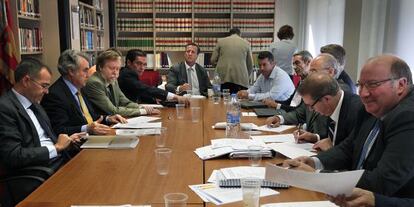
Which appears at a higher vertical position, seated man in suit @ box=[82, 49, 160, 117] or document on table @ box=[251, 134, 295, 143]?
seated man in suit @ box=[82, 49, 160, 117]

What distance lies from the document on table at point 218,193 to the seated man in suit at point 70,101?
1311 mm

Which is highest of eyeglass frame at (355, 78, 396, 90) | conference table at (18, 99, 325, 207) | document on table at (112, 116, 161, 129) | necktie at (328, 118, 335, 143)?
eyeglass frame at (355, 78, 396, 90)

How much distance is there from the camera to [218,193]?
168cm

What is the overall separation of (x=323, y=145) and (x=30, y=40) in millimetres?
3342

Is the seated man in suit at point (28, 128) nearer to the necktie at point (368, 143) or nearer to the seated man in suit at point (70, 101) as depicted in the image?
the seated man in suit at point (70, 101)

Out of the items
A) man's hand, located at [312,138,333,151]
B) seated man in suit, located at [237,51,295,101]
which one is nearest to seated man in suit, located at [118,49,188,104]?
seated man in suit, located at [237,51,295,101]

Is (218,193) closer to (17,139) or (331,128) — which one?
(331,128)

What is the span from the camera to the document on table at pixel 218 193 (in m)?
1.61

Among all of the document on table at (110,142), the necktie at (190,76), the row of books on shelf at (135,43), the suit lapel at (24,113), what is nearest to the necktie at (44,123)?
the suit lapel at (24,113)

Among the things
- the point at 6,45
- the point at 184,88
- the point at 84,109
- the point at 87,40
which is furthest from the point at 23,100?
the point at 87,40

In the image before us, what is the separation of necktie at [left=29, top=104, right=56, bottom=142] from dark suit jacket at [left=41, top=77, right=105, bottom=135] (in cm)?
19

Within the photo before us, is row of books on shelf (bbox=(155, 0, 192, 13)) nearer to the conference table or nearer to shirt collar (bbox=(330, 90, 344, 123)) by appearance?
the conference table

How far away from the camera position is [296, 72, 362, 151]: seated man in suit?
222cm

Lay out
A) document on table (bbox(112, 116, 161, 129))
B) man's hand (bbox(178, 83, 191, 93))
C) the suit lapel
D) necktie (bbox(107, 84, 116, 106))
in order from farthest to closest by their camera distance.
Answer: man's hand (bbox(178, 83, 191, 93)) → necktie (bbox(107, 84, 116, 106)) → document on table (bbox(112, 116, 161, 129)) → the suit lapel
